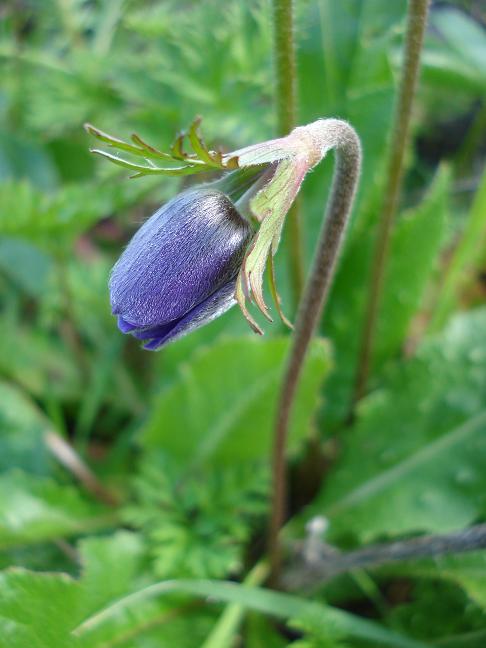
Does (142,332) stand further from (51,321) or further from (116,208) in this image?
(51,321)

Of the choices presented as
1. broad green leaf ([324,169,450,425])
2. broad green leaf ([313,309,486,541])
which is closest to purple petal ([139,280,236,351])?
broad green leaf ([313,309,486,541])

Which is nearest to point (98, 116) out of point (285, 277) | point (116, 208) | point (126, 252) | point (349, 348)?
point (116, 208)

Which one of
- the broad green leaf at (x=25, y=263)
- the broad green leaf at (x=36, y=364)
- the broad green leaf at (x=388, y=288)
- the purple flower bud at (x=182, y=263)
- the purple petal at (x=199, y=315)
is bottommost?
the purple petal at (x=199, y=315)

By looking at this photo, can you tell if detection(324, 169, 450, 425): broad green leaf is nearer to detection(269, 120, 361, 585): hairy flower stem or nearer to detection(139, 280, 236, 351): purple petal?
detection(269, 120, 361, 585): hairy flower stem

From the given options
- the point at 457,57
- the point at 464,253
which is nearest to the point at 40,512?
the point at 464,253

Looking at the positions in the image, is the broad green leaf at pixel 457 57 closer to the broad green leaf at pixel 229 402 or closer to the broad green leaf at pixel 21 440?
the broad green leaf at pixel 229 402

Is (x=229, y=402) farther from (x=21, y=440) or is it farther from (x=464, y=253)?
(x=464, y=253)

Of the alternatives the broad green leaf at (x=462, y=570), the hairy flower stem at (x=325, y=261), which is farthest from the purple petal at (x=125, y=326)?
the broad green leaf at (x=462, y=570)
